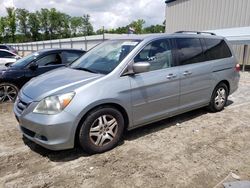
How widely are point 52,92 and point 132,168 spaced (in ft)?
4.88

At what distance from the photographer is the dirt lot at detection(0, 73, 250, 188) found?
3111mm

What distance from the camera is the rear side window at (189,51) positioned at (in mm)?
4699

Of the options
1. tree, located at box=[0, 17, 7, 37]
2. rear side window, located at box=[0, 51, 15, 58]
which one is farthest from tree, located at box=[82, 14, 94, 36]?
rear side window, located at box=[0, 51, 15, 58]

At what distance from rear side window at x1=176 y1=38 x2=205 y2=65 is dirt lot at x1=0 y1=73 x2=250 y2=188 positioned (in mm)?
1280

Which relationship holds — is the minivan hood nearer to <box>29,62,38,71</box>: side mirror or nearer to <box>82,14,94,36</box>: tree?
<box>29,62,38,71</box>: side mirror

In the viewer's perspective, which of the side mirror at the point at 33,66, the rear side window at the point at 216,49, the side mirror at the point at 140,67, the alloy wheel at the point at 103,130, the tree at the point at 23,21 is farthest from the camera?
the tree at the point at 23,21

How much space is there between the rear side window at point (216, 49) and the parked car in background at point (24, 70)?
4.09 metres

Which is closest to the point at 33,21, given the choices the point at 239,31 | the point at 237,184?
the point at 239,31

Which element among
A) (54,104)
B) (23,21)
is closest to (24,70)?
(54,104)

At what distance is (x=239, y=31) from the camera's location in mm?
16562

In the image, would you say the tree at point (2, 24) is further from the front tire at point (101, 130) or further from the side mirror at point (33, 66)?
the front tire at point (101, 130)

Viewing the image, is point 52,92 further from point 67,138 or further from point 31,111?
point 67,138

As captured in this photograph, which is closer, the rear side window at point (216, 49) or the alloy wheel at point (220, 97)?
the rear side window at point (216, 49)

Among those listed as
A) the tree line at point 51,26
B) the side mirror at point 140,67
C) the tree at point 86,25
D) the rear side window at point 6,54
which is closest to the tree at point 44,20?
the tree line at point 51,26
